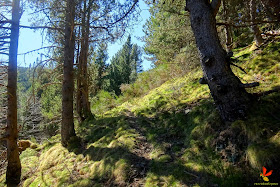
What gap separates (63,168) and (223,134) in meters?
3.68

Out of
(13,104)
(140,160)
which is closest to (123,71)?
(13,104)

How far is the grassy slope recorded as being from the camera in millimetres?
2275

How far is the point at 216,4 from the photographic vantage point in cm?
331

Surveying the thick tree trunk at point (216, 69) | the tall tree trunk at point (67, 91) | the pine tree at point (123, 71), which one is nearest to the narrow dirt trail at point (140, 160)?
the thick tree trunk at point (216, 69)

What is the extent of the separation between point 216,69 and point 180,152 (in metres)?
1.73

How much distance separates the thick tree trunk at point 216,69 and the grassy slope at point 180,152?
0.73 ft

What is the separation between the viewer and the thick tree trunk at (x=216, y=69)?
9.59 ft

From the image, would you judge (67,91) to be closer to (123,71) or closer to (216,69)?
(216,69)

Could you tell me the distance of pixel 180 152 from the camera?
3174 mm

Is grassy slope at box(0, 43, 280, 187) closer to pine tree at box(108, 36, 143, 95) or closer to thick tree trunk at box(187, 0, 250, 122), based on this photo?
thick tree trunk at box(187, 0, 250, 122)

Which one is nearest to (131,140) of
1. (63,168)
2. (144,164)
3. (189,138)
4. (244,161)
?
(144,164)

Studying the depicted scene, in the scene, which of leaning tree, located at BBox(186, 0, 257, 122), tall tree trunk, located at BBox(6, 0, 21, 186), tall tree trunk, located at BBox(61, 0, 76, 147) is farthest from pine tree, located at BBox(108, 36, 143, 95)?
leaning tree, located at BBox(186, 0, 257, 122)

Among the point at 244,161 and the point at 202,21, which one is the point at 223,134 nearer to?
the point at 244,161

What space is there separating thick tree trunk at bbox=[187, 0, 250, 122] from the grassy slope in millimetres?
224
